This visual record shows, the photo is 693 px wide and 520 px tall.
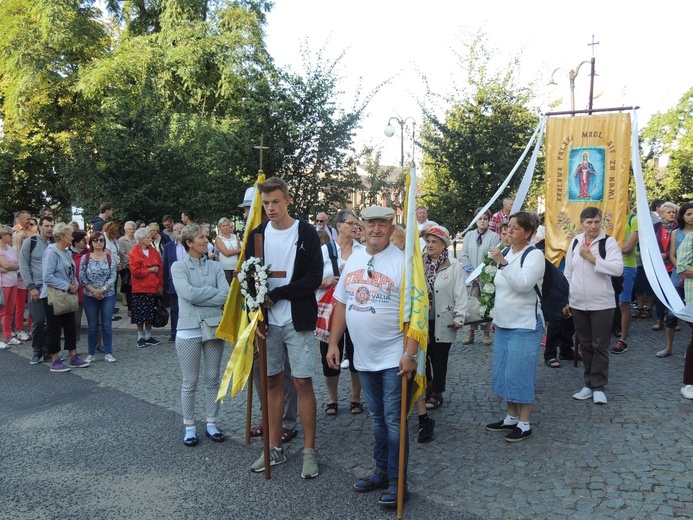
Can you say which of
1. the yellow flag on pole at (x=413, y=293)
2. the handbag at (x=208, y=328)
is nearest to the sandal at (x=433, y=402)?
the yellow flag on pole at (x=413, y=293)

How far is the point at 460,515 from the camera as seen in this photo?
11.9ft

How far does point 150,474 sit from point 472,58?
1257cm

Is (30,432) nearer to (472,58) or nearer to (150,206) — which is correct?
(150,206)

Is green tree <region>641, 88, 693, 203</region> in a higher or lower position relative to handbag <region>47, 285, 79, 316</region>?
higher

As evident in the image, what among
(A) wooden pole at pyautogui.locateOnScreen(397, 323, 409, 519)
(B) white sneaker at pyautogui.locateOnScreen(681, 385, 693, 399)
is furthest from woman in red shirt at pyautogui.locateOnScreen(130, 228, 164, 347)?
(B) white sneaker at pyautogui.locateOnScreen(681, 385, 693, 399)

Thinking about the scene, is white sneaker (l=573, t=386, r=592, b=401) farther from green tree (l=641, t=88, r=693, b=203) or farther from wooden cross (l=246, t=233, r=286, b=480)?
green tree (l=641, t=88, r=693, b=203)

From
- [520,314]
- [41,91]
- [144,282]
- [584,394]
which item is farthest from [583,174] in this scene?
[41,91]

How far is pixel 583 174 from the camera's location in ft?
29.6

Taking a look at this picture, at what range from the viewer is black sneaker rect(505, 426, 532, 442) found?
479 centimetres

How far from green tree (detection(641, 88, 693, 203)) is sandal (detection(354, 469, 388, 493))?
23.1 m

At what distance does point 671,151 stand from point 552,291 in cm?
2934

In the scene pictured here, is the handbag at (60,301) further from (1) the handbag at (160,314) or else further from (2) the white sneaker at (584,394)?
(2) the white sneaker at (584,394)

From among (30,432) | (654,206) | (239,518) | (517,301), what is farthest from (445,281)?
(654,206)

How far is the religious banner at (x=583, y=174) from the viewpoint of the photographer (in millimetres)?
8789
